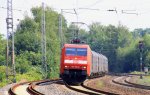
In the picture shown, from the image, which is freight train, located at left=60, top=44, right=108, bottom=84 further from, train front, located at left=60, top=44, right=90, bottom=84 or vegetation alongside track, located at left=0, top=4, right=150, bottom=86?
vegetation alongside track, located at left=0, top=4, right=150, bottom=86

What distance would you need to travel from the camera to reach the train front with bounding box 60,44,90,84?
31.8 meters

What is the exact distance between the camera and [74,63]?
31875 millimetres

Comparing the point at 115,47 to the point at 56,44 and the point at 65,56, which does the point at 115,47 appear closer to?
the point at 56,44

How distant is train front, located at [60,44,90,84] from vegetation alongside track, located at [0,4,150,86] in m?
8.06

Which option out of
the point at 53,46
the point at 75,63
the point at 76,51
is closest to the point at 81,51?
the point at 76,51

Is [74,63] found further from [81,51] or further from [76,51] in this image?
[81,51]

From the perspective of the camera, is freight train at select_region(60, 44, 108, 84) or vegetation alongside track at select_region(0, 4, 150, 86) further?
vegetation alongside track at select_region(0, 4, 150, 86)

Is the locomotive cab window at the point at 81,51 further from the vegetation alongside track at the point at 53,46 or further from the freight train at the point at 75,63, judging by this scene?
the vegetation alongside track at the point at 53,46

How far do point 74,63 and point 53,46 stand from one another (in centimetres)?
3893

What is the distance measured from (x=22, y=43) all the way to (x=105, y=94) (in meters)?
44.9

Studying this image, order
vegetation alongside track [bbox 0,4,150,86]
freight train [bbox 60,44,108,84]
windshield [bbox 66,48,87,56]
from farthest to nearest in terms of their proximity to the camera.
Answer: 1. vegetation alongside track [bbox 0,4,150,86]
2. windshield [bbox 66,48,87,56]
3. freight train [bbox 60,44,108,84]

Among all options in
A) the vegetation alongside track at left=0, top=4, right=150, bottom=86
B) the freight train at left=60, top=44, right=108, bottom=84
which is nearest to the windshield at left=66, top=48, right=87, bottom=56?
the freight train at left=60, top=44, right=108, bottom=84

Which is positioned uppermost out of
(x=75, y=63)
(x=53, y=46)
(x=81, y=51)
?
(x=53, y=46)

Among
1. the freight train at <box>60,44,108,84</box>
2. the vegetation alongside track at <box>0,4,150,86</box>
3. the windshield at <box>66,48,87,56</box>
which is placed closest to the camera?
the freight train at <box>60,44,108,84</box>
